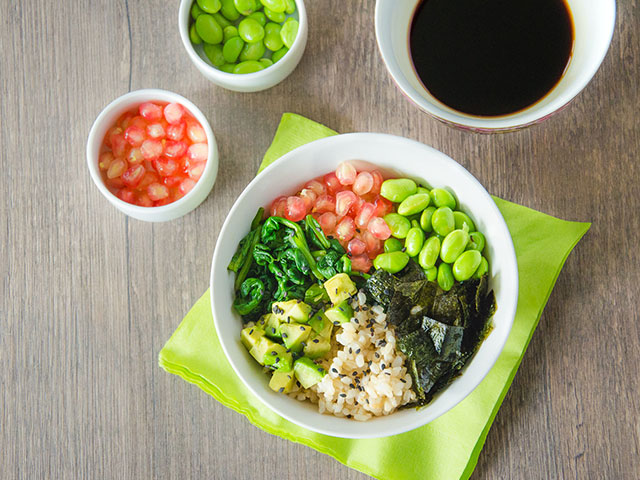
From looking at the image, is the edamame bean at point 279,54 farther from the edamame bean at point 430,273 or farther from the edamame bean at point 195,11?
the edamame bean at point 430,273

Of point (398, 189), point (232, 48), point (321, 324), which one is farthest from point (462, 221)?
point (232, 48)

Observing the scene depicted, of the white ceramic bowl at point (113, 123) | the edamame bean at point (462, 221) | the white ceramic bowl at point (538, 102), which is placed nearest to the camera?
the white ceramic bowl at point (538, 102)

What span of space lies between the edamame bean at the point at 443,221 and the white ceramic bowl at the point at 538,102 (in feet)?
0.80

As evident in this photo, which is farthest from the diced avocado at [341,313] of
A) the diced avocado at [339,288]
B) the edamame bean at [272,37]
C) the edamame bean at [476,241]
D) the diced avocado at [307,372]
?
the edamame bean at [272,37]

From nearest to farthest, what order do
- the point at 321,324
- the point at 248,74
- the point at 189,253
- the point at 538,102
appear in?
the point at 538,102 < the point at 321,324 < the point at 248,74 < the point at 189,253

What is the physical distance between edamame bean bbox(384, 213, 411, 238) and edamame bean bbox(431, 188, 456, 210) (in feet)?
0.30

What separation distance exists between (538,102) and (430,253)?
17.3 inches

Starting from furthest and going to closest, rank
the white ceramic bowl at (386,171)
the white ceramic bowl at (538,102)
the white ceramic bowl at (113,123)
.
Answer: the white ceramic bowl at (113,123) → the white ceramic bowl at (386,171) → the white ceramic bowl at (538,102)

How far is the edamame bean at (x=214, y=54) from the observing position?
5.70 feet

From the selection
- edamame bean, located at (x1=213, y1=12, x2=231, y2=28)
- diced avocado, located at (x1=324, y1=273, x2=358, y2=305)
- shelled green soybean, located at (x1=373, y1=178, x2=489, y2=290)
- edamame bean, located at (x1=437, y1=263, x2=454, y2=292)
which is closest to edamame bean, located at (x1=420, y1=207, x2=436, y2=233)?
shelled green soybean, located at (x1=373, y1=178, x2=489, y2=290)

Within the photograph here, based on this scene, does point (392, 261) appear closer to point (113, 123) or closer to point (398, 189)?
point (398, 189)

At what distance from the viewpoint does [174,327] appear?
1.77 metres

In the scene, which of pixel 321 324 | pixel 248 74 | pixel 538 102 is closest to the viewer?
pixel 538 102

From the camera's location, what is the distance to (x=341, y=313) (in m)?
1.48
